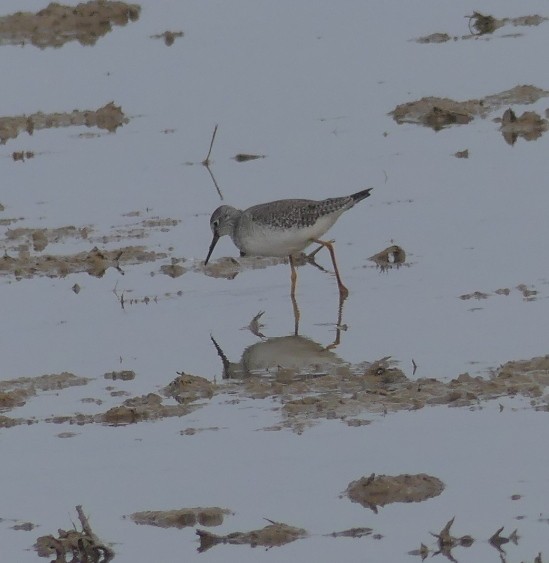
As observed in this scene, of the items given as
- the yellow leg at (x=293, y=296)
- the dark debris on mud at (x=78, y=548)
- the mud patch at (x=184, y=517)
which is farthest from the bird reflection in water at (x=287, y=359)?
the dark debris on mud at (x=78, y=548)

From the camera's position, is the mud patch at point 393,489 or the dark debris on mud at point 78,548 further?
the mud patch at point 393,489

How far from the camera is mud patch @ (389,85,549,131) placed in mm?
17781

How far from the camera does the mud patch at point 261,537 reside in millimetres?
7926

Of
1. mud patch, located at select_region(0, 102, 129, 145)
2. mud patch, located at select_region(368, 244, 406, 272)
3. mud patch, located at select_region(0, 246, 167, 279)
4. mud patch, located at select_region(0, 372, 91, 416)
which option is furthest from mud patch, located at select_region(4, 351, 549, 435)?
mud patch, located at select_region(0, 102, 129, 145)

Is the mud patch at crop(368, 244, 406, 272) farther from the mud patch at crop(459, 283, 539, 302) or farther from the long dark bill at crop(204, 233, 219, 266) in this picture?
the long dark bill at crop(204, 233, 219, 266)

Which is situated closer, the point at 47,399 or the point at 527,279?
the point at 47,399

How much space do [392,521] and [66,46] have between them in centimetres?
1751

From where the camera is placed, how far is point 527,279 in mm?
12188

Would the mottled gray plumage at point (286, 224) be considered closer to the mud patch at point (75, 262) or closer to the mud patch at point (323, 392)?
the mud patch at point (75, 262)

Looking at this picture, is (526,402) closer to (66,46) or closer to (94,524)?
(94,524)

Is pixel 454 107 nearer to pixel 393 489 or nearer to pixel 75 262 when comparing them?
pixel 75 262

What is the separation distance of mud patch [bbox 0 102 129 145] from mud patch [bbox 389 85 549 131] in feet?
11.5

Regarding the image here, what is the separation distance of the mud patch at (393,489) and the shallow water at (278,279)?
81 mm

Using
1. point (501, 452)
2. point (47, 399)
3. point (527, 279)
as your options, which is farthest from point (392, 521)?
point (527, 279)
